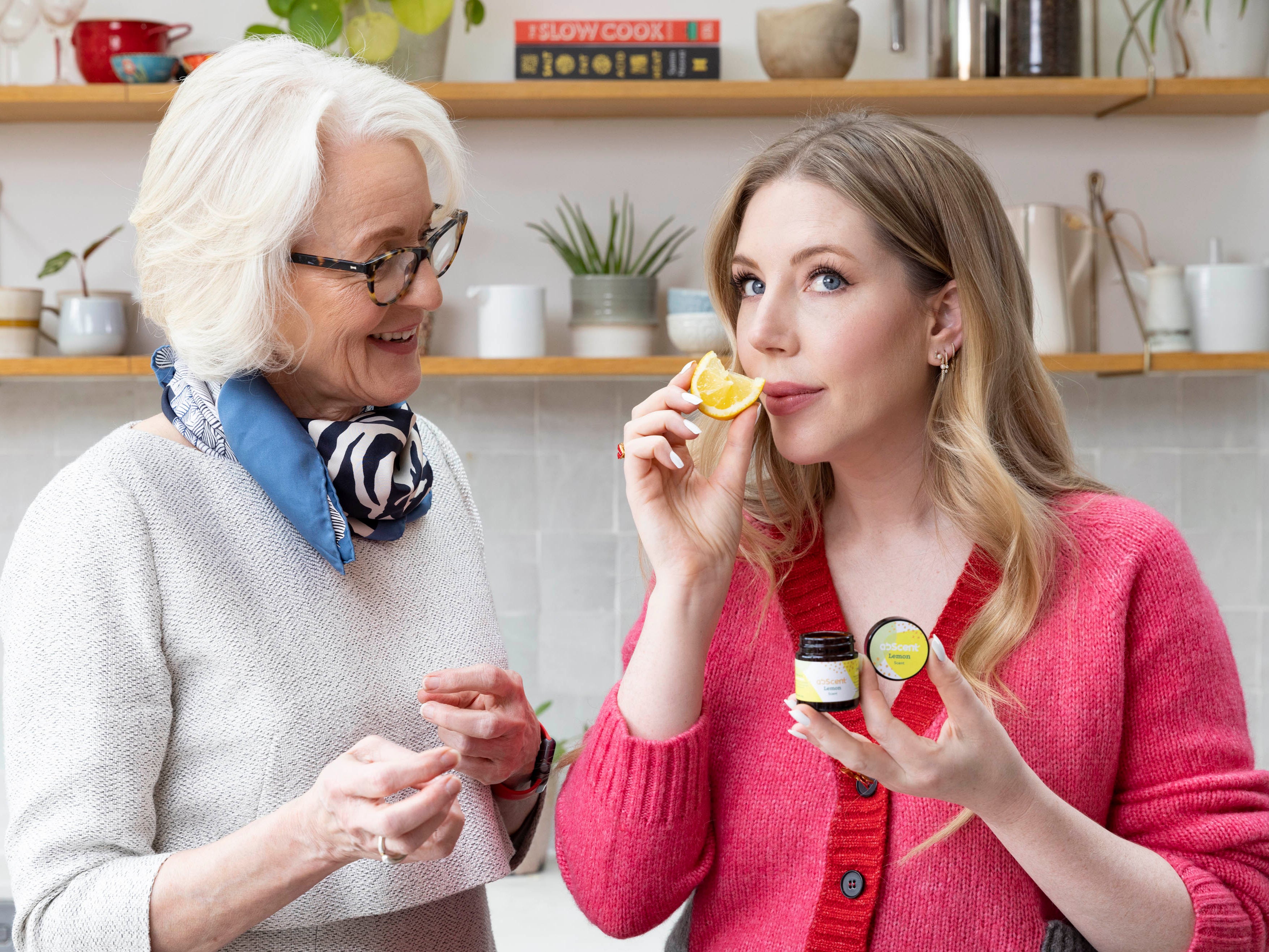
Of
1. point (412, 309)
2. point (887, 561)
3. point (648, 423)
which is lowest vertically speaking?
point (887, 561)

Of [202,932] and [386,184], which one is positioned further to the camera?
[386,184]

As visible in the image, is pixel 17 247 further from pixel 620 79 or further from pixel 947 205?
pixel 947 205

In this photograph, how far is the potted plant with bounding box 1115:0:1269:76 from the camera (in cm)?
222

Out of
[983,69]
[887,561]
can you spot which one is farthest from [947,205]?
[983,69]

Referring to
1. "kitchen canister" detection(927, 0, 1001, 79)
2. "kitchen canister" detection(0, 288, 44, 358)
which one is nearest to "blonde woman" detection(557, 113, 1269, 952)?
"kitchen canister" detection(927, 0, 1001, 79)

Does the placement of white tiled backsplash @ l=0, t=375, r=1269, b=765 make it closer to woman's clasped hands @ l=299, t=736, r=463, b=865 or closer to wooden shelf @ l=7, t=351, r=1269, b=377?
wooden shelf @ l=7, t=351, r=1269, b=377

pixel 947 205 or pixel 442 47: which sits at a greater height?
pixel 442 47

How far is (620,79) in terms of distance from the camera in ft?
7.22

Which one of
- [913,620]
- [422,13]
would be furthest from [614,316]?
[913,620]

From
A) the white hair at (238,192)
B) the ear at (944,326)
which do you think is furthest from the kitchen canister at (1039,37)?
the white hair at (238,192)

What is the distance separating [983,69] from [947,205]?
3.74 ft

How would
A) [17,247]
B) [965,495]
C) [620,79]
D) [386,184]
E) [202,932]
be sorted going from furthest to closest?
[17,247], [620,79], [965,495], [386,184], [202,932]

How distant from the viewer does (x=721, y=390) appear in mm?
1243

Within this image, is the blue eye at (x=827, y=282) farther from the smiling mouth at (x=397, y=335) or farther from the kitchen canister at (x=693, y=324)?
the kitchen canister at (x=693, y=324)
